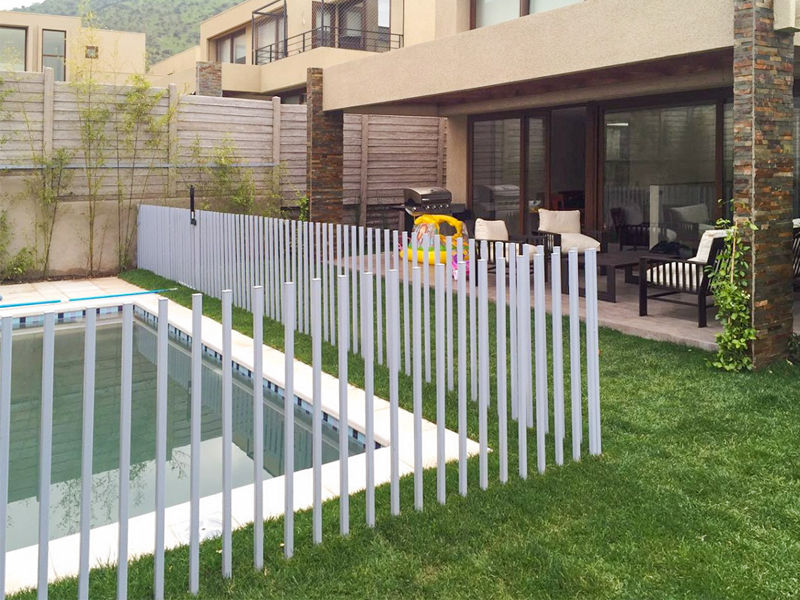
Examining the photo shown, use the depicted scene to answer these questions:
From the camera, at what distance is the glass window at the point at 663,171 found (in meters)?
11.4

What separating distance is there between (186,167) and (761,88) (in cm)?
1076

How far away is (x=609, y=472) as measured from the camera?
470 centimetres

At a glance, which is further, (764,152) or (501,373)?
(764,152)

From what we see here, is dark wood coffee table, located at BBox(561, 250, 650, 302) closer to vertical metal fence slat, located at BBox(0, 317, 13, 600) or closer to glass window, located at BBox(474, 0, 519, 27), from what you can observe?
glass window, located at BBox(474, 0, 519, 27)

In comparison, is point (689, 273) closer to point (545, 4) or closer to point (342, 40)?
point (545, 4)

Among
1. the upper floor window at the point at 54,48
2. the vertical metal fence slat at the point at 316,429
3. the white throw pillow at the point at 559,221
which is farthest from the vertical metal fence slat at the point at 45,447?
the upper floor window at the point at 54,48

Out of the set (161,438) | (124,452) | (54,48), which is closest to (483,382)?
(161,438)

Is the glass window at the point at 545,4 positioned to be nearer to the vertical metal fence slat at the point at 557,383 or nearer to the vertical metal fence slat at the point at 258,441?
the vertical metal fence slat at the point at 557,383

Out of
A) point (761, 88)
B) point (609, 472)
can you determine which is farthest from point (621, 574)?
point (761, 88)

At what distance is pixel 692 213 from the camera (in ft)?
38.3

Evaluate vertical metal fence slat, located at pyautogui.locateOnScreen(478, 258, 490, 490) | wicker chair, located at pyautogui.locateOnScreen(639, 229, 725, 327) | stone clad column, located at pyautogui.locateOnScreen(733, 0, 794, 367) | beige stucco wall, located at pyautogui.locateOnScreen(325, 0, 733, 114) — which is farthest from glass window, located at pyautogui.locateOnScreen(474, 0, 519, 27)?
vertical metal fence slat, located at pyautogui.locateOnScreen(478, 258, 490, 490)

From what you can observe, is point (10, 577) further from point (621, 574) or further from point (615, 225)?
point (615, 225)

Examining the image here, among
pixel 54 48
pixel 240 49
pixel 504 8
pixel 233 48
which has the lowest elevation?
pixel 504 8

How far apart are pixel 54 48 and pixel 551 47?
32.6 metres
